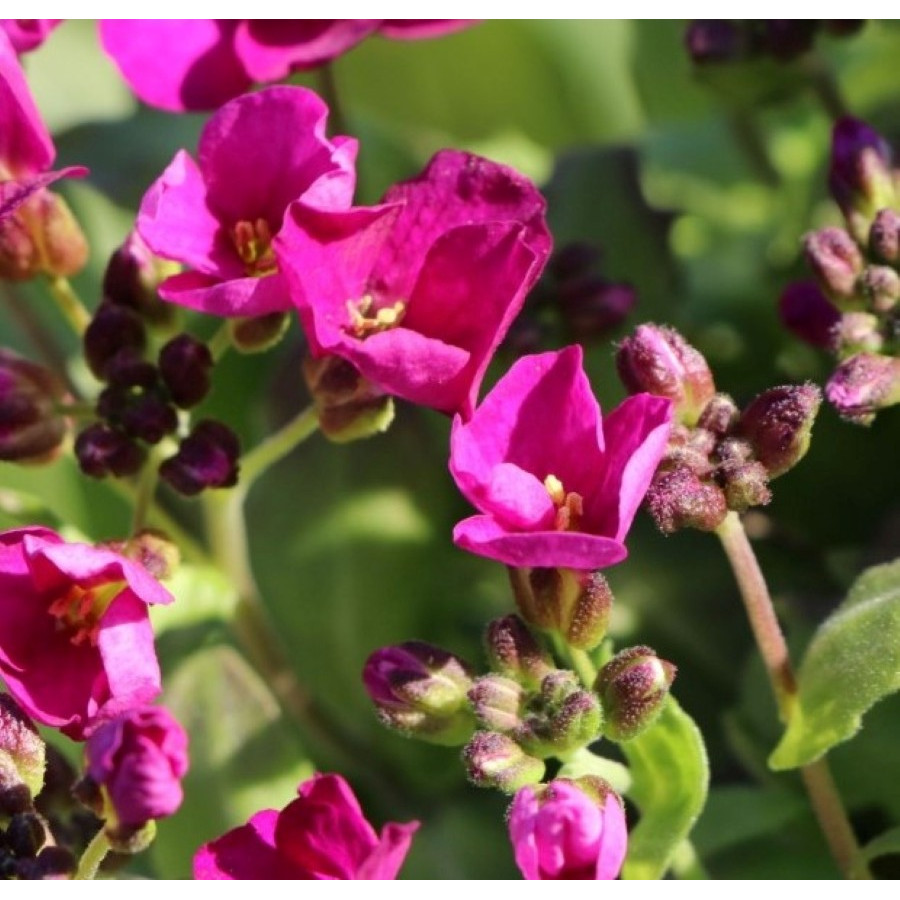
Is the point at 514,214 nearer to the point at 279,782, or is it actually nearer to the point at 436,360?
the point at 436,360

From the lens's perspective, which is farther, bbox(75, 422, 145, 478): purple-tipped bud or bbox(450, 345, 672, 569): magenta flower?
bbox(75, 422, 145, 478): purple-tipped bud

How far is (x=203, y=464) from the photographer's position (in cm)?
90

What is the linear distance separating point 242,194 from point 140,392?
0.44 ft

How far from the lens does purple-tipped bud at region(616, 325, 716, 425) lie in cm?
82

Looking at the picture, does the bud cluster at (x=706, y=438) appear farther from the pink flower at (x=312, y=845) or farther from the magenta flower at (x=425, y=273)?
the pink flower at (x=312, y=845)

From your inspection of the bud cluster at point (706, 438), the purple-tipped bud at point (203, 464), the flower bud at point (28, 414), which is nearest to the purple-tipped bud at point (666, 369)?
the bud cluster at point (706, 438)

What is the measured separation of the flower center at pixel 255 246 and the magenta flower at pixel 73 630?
0.57 ft

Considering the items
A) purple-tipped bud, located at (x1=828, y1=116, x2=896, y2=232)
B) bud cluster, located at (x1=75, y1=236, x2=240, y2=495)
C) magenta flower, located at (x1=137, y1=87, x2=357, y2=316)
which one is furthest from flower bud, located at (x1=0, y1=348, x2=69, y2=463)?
purple-tipped bud, located at (x1=828, y1=116, x2=896, y2=232)

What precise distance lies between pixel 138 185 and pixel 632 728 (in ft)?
2.13

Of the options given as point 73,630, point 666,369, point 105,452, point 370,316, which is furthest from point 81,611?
point 666,369

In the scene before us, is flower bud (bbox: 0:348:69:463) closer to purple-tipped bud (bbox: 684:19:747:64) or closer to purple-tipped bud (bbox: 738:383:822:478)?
purple-tipped bud (bbox: 738:383:822:478)

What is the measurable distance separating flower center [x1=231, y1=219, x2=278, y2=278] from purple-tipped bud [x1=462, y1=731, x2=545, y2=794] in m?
0.27

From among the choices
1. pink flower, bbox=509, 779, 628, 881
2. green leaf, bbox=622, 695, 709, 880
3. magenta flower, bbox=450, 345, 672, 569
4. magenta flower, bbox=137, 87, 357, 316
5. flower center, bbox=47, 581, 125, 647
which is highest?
magenta flower, bbox=137, 87, 357, 316

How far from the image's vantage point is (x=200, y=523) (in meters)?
1.23
